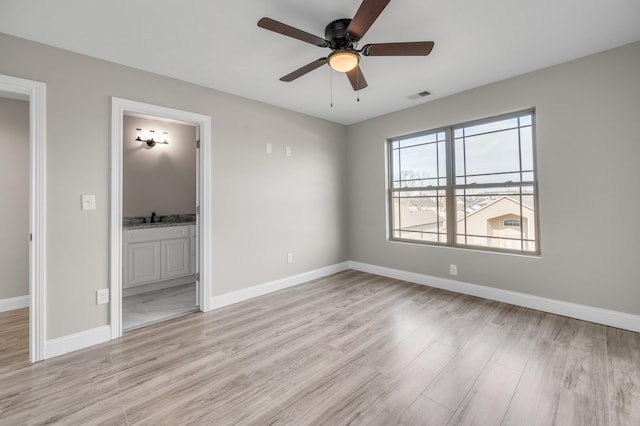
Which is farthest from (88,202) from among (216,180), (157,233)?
(157,233)

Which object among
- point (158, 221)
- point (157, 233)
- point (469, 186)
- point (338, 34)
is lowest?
point (157, 233)

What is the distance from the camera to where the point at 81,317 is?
7.98 ft

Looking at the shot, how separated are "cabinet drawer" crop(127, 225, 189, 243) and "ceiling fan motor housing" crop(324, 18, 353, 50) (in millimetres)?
3407

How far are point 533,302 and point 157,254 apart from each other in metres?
4.80

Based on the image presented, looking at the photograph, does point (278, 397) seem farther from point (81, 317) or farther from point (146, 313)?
point (146, 313)

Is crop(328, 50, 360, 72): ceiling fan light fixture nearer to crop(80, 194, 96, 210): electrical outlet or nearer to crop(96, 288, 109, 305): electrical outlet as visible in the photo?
crop(80, 194, 96, 210): electrical outlet

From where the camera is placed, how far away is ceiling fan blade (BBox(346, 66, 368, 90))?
2.42 m

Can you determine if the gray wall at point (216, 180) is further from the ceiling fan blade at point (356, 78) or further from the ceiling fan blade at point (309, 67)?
the ceiling fan blade at point (356, 78)

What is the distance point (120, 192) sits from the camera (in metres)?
2.64

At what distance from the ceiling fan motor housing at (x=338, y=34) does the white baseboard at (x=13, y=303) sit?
4.47 metres

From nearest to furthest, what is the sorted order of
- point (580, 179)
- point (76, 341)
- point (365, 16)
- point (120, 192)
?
point (365, 16) → point (76, 341) → point (120, 192) → point (580, 179)

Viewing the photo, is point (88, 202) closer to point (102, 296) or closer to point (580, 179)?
point (102, 296)

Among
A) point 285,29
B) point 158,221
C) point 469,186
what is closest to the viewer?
point 285,29

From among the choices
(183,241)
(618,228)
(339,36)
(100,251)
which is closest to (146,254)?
(183,241)
